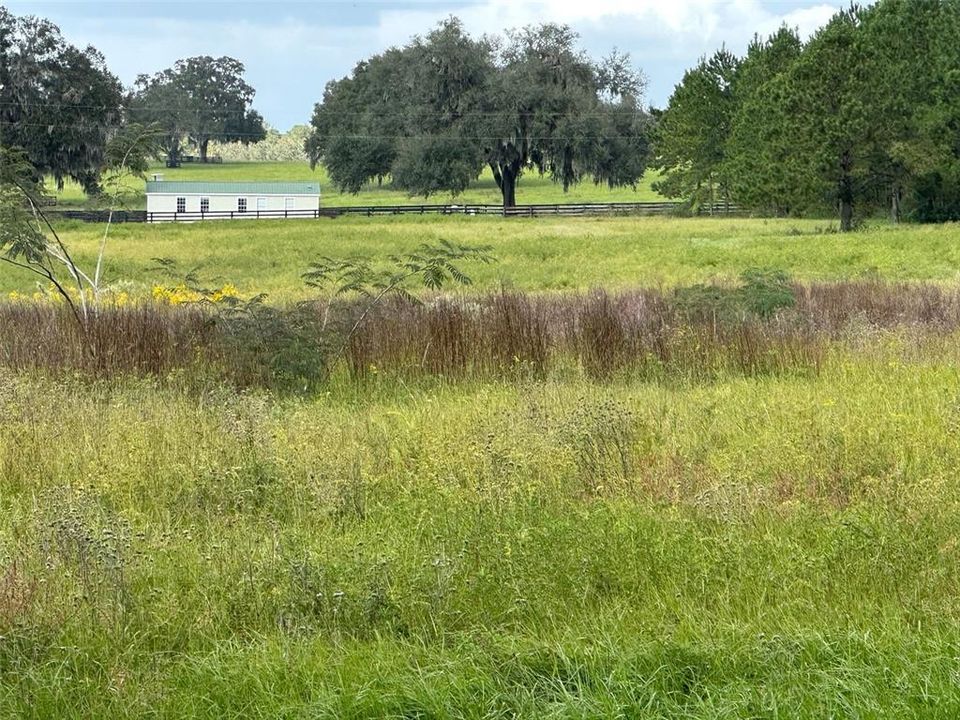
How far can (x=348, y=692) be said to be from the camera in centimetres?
379

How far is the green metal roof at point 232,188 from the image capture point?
2714 inches

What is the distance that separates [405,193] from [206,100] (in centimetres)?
5066

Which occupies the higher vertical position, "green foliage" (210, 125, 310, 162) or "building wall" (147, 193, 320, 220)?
"green foliage" (210, 125, 310, 162)

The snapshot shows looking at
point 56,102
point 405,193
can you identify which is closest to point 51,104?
point 56,102

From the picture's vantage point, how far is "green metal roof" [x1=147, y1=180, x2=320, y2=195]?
68938 mm

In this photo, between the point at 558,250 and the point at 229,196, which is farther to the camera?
the point at 229,196

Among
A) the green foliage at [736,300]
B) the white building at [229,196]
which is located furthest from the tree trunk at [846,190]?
the white building at [229,196]

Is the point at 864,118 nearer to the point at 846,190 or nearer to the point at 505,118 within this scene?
Result: the point at 846,190

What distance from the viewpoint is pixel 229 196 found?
69.8 m

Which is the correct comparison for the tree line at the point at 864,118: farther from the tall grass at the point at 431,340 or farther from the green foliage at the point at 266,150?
the green foliage at the point at 266,150

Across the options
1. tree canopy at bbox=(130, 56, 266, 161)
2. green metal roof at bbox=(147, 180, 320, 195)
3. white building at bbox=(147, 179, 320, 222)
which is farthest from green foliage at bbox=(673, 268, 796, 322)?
tree canopy at bbox=(130, 56, 266, 161)

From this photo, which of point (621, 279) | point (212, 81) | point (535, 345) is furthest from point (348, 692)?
point (212, 81)

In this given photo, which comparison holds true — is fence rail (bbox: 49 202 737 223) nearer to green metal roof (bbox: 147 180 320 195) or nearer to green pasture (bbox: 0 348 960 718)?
green metal roof (bbox: 147 180 320 195)

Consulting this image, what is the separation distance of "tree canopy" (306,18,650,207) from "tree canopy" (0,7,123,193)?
58.4 ft
